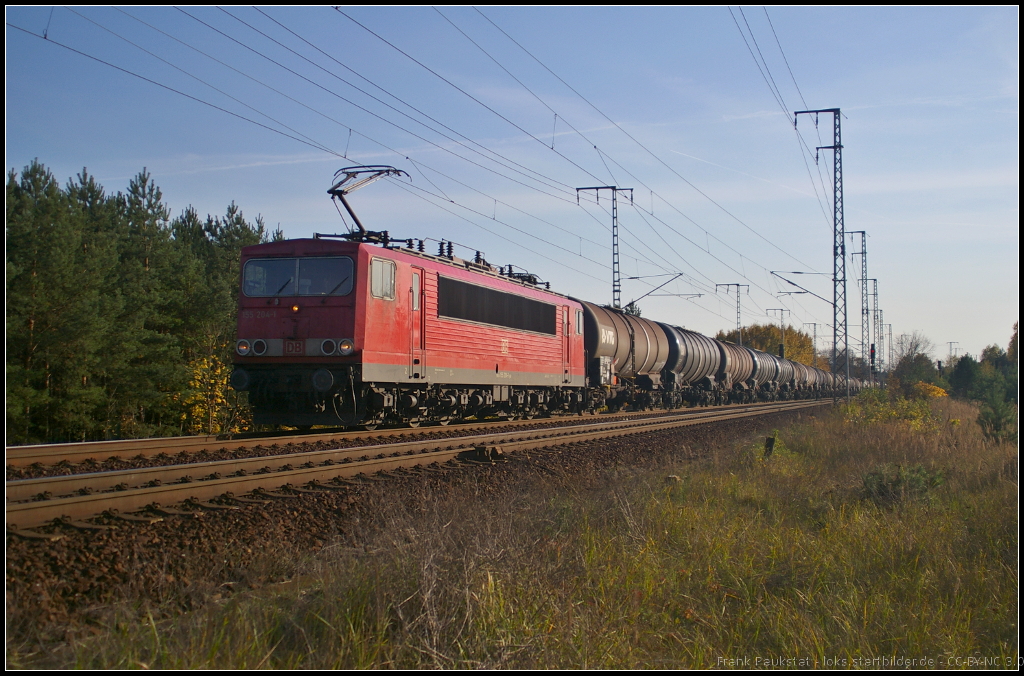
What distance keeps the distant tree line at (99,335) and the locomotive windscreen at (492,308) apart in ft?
22.1

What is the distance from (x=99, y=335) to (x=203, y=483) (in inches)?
655

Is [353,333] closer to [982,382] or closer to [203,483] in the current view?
[203,483]

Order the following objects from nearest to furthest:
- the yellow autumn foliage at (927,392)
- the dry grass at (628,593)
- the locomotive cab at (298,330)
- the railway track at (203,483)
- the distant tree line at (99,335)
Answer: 1. the dry grass at (628,593)
2. the railway track at (203,483)
3. the locomotive cab at (298,330)
4. the distant tree line at (99,335)
5. the yellow autumn foliage at (927,392)

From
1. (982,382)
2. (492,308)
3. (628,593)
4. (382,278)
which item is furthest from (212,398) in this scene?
(982,382)

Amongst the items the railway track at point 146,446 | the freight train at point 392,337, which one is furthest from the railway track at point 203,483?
the freight train at point 392,337

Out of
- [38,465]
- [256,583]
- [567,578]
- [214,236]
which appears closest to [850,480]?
[567,578]

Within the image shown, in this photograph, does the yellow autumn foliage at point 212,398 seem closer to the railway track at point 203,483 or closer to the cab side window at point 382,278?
the cab side window at point 382,278

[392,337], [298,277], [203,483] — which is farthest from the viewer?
[392,337]

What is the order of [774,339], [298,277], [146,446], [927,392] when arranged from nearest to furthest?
[146,446] → [298,277] → [927,392] → [774,339]

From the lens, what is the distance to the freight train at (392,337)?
12.2 metres

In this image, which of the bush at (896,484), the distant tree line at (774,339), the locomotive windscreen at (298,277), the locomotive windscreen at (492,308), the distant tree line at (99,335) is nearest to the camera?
the bush at (896,484)

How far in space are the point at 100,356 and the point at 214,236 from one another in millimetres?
23862

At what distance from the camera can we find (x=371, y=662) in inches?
138

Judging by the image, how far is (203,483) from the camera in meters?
6.87
